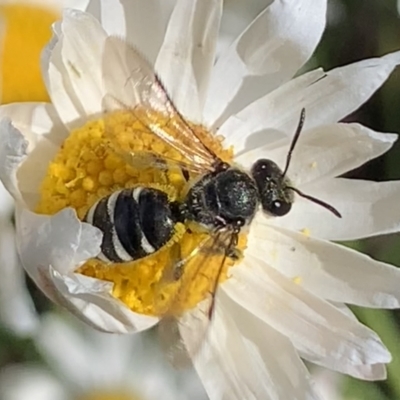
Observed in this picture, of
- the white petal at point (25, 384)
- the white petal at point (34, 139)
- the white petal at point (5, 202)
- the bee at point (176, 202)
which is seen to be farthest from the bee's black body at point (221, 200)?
the white petal at point (25, 384)

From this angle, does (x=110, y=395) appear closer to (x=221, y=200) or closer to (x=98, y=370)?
(x=98, y=370)

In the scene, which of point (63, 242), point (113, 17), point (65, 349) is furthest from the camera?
point (65, 349)

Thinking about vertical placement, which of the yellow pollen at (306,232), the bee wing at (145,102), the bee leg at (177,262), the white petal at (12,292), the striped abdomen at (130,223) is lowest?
the white petal at (12,292)

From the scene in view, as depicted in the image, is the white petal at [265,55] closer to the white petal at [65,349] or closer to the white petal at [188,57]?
the white petal at [188,57]

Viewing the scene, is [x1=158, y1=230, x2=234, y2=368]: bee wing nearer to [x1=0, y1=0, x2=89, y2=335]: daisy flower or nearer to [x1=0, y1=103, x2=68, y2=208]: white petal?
[x1=0, y1=103, x2=68, y2=208]: white petal

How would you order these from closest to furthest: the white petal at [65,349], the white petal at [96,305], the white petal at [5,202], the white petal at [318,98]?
the white petal at [96,305] < the white petal at [318,98] < the white petal at [5,202] < the white petal at [65,349]

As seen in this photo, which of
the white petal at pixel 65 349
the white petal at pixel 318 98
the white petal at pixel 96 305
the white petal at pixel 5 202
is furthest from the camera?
the white petal at pixel 65 349

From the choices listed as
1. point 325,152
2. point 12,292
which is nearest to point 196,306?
point 325,152

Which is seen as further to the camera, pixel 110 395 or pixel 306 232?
pixel 110 395

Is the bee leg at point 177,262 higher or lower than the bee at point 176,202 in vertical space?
lower
